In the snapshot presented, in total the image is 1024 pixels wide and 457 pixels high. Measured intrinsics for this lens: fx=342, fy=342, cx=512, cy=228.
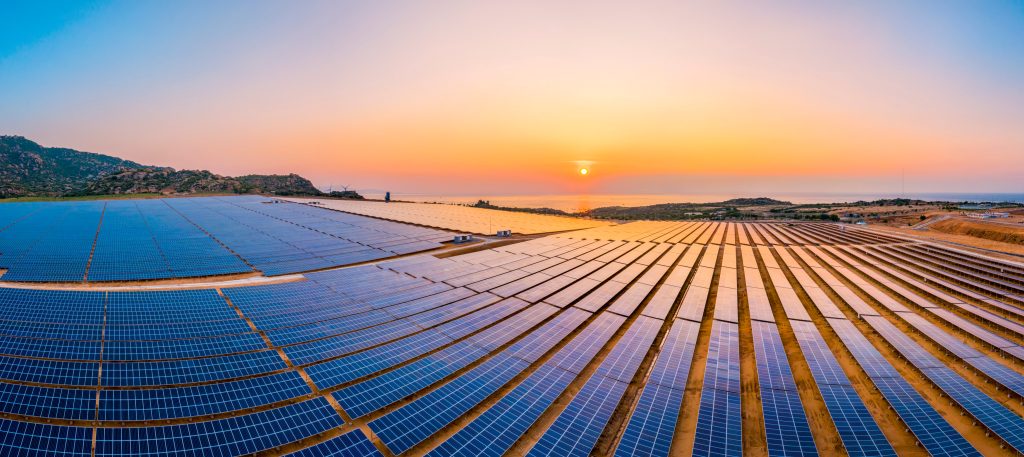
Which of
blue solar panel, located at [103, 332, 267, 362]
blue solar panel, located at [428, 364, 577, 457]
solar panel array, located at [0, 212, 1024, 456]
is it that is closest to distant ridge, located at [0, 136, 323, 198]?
solar panel array, located at [0, 212, 1024, 456]

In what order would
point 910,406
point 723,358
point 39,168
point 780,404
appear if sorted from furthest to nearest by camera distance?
point 39,168 < point 723,358 < point 780,404 < point 910,406

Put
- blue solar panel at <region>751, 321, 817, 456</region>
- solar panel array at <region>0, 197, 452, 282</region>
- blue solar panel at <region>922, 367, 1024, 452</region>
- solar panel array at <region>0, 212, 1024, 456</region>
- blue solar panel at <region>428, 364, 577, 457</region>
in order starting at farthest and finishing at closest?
solar panel array at <region>0, 197, 452, 282</region> → blue solar panel at <region>922, 367, 1024, 452</region> → blue solar panel at <region>751, 321, 817, 456</region> → solar panel array at <region>0, 212, 1024, 456</region> → blue solar panel at <region>428, 364, 577, 457</region>

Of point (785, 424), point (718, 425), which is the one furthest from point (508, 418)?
point (785, 424)

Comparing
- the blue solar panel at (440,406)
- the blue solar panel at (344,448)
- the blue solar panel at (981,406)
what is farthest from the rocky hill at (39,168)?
the blue solar panel at (981,406)

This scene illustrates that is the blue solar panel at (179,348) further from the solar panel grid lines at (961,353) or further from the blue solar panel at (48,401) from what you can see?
the solar panel grid lines at (961,353)

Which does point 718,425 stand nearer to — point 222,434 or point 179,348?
point 222,434

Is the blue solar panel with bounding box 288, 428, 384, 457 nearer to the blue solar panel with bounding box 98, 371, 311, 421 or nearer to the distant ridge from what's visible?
the blue solar panel with bounding box 98, 371, 311, 421

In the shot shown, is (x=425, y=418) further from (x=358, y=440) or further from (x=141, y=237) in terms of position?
(x=141, y=237)
